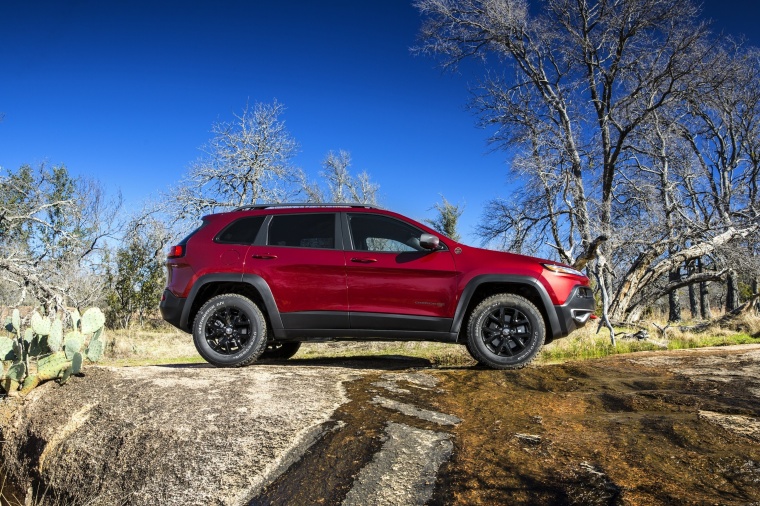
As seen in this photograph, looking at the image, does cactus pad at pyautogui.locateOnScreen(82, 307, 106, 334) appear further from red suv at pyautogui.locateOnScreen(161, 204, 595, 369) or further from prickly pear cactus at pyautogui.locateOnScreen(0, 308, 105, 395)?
red suv at pyautogui.locateOnScreen(161, 204, 595, 369)

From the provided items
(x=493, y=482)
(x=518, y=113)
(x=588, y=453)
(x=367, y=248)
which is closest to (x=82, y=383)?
(x=367, y=248)

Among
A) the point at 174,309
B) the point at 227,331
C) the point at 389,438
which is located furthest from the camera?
the point at 174,309

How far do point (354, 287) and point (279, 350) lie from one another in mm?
1964

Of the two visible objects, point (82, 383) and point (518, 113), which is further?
point (518, 113)

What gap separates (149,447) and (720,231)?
18.0 meters

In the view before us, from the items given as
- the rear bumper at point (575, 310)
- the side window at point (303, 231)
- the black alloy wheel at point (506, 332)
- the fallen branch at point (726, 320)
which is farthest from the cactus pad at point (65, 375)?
the fallen branch at point (726, 320)

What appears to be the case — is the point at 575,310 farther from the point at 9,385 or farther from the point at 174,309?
the point at 9,385

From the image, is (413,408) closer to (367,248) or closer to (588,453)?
(588,453)

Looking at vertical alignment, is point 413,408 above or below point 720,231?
below

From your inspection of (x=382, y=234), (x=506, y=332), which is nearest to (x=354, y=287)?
→ (x=382, y=234)

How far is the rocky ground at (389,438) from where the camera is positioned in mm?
2428

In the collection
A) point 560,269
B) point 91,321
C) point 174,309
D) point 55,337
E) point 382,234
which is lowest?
point 55,337

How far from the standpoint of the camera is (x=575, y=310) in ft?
17.9

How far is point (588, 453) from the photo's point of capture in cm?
272
